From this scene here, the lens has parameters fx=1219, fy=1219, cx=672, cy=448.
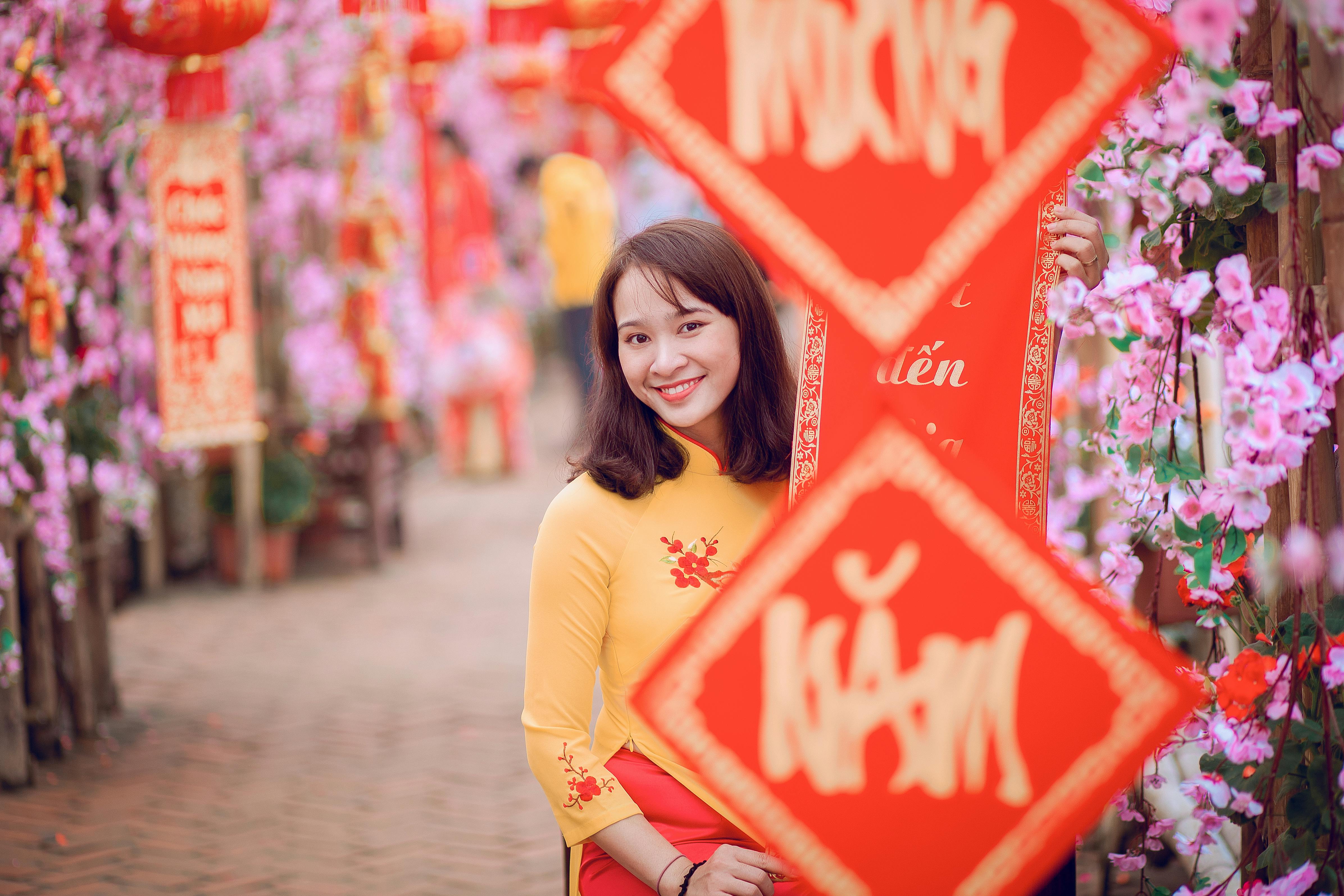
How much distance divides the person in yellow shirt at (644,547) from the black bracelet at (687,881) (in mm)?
29

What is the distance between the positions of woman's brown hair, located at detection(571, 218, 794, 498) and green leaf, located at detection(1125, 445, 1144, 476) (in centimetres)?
52

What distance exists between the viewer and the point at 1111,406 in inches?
75.7

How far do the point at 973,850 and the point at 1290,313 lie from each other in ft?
2.45

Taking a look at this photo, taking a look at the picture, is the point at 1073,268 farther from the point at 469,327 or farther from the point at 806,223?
the point at 469,327

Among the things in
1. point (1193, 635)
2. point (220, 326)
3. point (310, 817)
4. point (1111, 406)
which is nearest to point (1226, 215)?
point (1111, 406)

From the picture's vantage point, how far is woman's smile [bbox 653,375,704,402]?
1.88m

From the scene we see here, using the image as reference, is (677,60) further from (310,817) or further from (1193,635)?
(310,817)

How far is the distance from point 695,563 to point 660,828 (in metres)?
0.41

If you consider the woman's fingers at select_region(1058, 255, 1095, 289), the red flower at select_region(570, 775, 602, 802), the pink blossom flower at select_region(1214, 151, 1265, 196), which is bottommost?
the red flower at select_region(570, 775, 602, 802)

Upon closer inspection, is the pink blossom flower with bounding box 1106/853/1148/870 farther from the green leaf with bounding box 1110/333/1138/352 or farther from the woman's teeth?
the woman's teeth

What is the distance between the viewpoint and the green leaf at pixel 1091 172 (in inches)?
67.0

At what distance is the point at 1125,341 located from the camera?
68.4 inches

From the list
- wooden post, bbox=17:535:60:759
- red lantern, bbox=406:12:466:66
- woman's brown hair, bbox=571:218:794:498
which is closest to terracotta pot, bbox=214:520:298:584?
wooden post, bbox=17:535:60:759

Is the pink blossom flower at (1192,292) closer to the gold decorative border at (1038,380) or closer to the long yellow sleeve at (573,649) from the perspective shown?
the gold decorative border at (1038,380)
